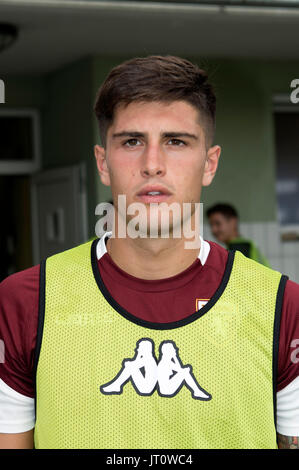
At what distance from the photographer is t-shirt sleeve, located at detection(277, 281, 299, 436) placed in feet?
3.52

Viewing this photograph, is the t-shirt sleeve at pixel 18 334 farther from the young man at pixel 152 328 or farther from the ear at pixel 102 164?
the ear at pixel 102 164

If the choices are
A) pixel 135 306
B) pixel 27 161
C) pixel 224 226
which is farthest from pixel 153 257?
pixel 27 161

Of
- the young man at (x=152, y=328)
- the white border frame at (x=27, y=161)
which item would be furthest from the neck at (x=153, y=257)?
the white border frame at (x=27, y=161)

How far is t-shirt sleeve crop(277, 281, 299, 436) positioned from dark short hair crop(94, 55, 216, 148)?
29 centimetres

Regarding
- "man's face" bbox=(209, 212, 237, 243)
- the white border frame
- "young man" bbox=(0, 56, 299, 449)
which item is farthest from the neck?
the white border frame

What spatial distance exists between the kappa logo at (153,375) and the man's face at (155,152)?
222 millimetres

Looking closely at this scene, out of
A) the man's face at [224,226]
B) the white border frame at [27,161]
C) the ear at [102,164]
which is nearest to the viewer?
the ear at [102,164]

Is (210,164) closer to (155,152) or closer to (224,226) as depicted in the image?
(155,152)

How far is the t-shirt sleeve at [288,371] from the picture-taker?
1.07 metres

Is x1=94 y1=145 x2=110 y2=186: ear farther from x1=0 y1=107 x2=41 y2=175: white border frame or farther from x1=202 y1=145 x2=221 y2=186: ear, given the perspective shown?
x1=0 y1=107 x2=41 y2=175: white border frame

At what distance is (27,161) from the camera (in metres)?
5.97

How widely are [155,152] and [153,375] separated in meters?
0.33

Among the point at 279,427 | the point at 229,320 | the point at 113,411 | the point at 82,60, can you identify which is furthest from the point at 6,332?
the point at 82,60

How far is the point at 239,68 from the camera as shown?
5320 millimetres
